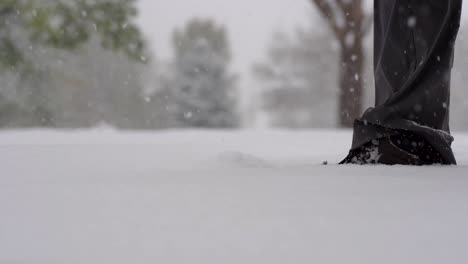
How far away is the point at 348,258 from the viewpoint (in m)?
0.56

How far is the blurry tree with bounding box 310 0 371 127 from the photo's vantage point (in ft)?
20.1

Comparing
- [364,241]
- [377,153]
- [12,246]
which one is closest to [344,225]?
[364,241]

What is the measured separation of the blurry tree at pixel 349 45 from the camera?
612 centimetres

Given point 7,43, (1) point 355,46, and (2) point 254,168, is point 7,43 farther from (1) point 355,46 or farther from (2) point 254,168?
(2) point 254,168

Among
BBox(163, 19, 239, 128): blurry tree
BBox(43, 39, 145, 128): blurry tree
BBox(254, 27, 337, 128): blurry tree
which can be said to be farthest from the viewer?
BBox(254, 27, 337, 128): blurry tree

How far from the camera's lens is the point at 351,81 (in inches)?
251

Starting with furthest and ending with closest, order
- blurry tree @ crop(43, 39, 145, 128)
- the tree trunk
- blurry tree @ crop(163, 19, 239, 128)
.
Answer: blurry tree @ crop(43, 39, 145, 128), blurry tree @ crop(163, 19, 239, 128), the tree trunk

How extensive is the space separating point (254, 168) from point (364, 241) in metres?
0.60

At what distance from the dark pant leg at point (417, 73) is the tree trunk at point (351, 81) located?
469cm

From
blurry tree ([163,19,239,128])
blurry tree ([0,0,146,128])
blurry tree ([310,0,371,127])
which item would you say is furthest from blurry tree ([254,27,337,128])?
blurry tree ([0,0,146,128])

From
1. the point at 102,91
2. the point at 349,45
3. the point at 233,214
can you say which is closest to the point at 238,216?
the point at 233,214

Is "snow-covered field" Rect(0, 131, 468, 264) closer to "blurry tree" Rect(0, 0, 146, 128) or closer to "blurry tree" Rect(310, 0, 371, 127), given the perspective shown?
"blurry tree" Rect(310, 0, 371, 127)

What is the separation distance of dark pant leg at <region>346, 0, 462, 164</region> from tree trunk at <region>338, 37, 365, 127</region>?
4.69 metres

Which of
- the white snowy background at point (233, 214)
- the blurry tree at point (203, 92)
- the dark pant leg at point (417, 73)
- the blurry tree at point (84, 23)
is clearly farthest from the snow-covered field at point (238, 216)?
the blurry tree at point (203, 92)
